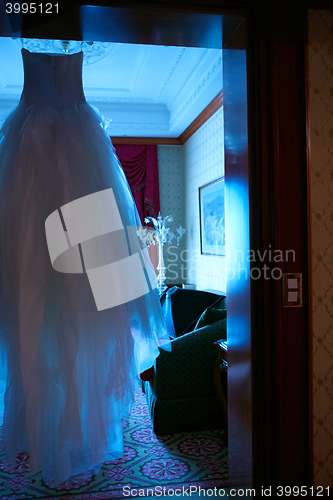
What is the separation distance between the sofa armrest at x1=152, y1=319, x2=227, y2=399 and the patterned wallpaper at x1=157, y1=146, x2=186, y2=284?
334 cm

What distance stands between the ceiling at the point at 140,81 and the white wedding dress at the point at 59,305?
1.10m

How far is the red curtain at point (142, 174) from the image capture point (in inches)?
225

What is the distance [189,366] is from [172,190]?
12.3 ft

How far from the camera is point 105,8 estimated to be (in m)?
1.40

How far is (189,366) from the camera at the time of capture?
2.57 meters

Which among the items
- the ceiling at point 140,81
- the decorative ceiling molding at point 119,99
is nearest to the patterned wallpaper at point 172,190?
the ceiling at point 140,81

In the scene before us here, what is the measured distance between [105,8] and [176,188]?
4.57 m

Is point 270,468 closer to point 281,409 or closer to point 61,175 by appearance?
point 281,409

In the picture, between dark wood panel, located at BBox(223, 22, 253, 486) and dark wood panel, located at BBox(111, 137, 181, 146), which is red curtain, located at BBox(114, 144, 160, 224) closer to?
dark wood panel, located at BBox(111, 137, 181, 146)

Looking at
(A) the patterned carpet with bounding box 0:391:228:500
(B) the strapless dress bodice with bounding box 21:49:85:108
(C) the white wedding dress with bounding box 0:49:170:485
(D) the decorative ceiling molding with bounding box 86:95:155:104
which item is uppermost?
(D) the decorative ceiling molding with bounding box 86:95:155:104

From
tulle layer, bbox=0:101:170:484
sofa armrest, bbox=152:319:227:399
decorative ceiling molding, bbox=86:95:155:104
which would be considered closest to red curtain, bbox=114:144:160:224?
decorative ceiling molding, bbox=86:95:155:104

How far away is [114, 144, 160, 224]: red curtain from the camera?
18.7ft

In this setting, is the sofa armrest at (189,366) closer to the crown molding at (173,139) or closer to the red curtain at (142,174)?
the crown molding at (173,139)

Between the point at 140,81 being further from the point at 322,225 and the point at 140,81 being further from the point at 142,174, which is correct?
the point at 322,225
